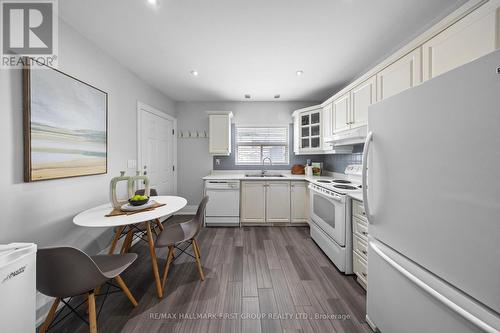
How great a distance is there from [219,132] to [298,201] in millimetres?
2060

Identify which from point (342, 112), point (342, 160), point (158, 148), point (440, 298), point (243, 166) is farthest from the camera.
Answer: point (243, 166)

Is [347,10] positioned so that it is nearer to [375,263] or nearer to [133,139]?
[375,263]

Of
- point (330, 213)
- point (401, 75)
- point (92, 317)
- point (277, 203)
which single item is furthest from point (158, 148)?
point (401, 75)

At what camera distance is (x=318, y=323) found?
1.40m

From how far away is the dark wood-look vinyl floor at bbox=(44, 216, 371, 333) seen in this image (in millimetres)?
1381

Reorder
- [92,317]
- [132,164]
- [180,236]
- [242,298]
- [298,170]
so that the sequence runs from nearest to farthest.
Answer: [92,317]
[242,298]
[180,236]
[132,164]
[298,170]

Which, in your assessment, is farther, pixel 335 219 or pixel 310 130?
pixel 310 130

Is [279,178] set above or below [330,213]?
above

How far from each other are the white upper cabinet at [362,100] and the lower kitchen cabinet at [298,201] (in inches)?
58.0

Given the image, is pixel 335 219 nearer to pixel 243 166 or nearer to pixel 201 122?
pixel 243 166

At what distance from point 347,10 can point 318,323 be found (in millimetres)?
2590

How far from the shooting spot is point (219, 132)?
11.7ft

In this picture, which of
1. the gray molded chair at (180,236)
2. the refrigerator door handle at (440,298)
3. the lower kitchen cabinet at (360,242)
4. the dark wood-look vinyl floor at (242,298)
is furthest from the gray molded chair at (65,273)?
the lower kitchen cabinet at (360,242)

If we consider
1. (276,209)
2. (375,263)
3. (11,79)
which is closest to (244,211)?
(276,209)
